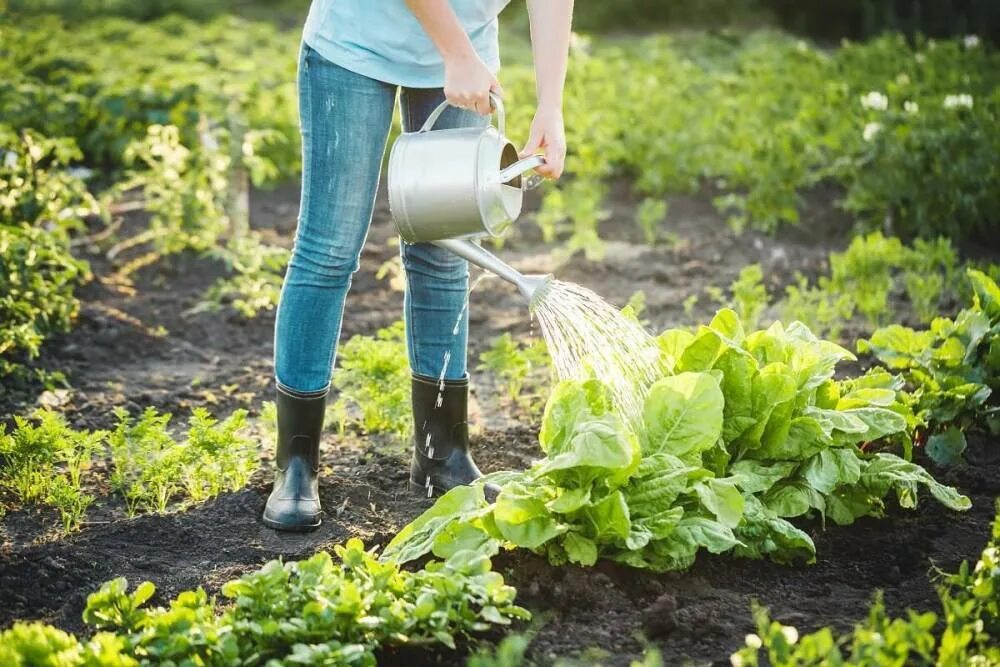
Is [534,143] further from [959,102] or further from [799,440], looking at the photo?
[959,102]

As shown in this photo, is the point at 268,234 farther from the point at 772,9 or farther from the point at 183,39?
the point at 772,9

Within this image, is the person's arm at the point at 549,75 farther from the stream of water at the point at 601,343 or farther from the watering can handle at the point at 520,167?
the stream of water at the point at 601,343

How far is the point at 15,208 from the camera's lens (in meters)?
4.37

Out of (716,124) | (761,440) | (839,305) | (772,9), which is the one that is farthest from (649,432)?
(772,9)

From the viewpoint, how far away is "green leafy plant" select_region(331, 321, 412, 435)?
3223mm

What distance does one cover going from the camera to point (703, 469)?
91.8 inches

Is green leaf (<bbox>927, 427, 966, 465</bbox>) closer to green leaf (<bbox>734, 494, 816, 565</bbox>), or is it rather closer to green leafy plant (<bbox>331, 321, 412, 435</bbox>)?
green leaf (<bbox>734, 494, 816, 565</bbox>)

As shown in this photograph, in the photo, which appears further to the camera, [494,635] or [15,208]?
[15,208]

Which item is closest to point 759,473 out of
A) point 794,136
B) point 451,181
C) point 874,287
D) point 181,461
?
point 451,181

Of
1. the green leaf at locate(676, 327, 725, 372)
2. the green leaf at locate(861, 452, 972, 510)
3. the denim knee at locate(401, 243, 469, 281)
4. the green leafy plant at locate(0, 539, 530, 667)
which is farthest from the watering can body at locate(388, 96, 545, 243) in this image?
the green leaf at locate(861, 452, 972, 510)

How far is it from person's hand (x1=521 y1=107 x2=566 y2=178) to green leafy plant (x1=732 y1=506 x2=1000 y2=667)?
1.09 meters

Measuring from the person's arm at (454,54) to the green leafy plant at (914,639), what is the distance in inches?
45.0

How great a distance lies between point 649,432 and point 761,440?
11.4 inches

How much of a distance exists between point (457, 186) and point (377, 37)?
355 millimetres
